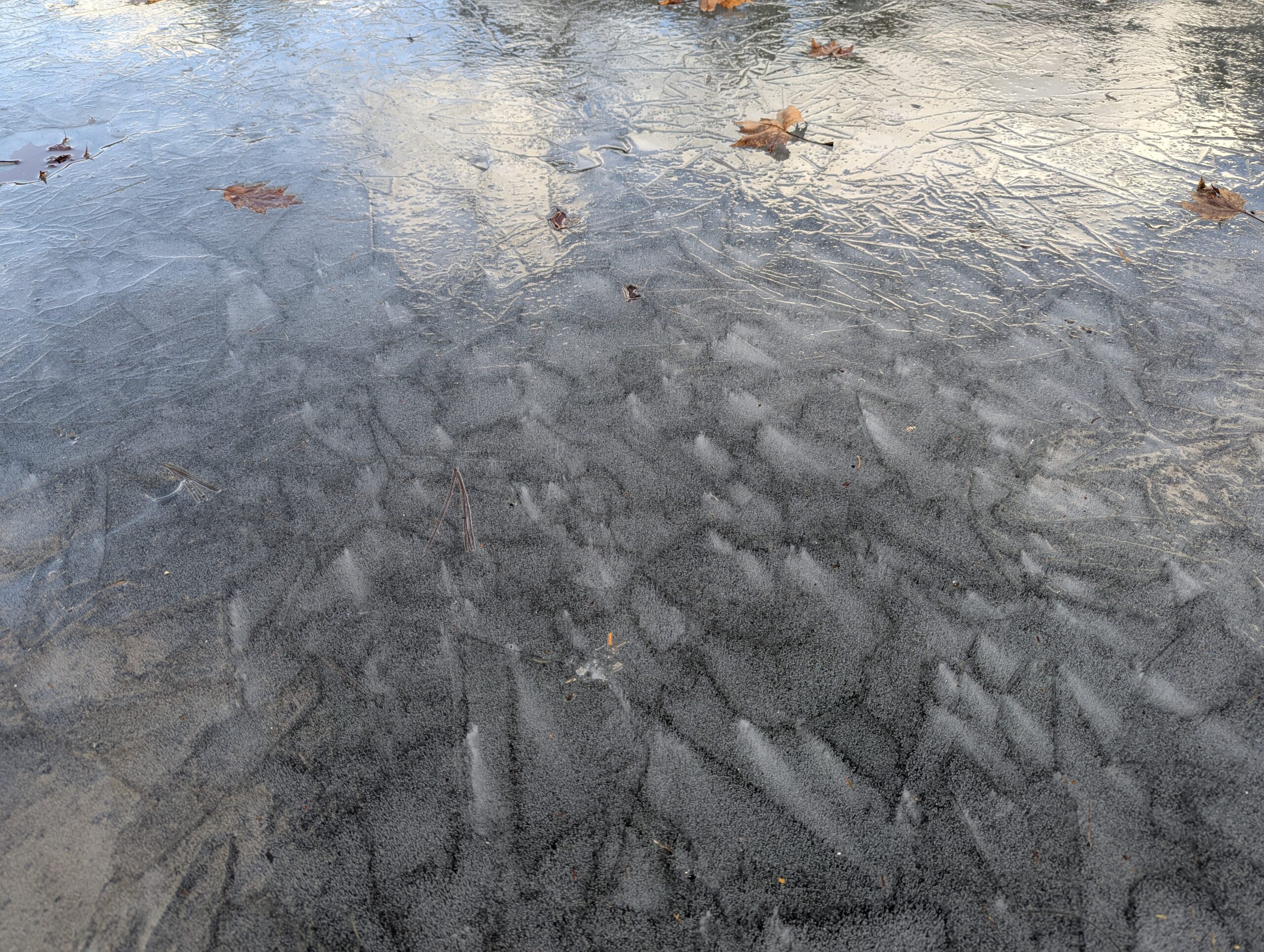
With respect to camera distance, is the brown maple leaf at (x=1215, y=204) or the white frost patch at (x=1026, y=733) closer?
the white frost patch at (x=1026, y=733)

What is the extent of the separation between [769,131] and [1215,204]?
169 centimetres

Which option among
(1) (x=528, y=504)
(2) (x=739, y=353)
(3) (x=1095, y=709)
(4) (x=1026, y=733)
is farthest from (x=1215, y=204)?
(1) (x=528, y=504)

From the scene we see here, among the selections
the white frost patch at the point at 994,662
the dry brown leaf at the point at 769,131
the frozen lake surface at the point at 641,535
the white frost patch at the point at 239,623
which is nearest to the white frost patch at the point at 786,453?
the frozen lake surface at the point at 641,535

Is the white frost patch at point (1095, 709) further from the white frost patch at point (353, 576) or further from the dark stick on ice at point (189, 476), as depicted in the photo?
the dark stick on ice at point (189, 476)

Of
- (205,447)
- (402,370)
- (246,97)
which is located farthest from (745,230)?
(246,97)

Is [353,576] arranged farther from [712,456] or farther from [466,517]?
[712,456]

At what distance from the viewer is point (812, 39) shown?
3.71 m

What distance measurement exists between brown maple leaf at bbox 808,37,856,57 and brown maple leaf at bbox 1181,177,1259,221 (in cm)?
185

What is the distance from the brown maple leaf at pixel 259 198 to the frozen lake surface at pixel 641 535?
0.06 m

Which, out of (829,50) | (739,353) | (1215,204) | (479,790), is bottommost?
(479,790)

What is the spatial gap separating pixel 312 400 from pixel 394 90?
2.30 m

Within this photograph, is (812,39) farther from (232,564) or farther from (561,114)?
(232,564)

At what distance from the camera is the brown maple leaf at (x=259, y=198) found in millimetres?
2738

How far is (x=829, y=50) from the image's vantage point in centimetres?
365
